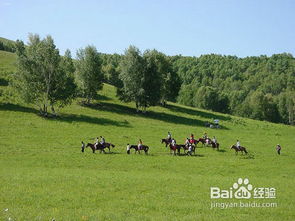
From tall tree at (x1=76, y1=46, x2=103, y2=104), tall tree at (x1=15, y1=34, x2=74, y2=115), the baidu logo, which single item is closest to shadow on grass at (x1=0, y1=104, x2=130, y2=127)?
tall tree at (x1=15, y1=34, x2=74, y2=115)

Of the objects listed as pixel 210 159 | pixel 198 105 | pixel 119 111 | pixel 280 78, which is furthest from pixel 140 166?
pixel 280 78

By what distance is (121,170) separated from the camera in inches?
1291

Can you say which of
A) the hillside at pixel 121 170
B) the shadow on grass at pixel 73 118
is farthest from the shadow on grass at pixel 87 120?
the hillside at pixel 121 170

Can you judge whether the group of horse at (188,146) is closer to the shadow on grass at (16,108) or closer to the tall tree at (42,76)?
the tall tree at (42,76)

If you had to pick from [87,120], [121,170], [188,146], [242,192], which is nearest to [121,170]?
[121,170]

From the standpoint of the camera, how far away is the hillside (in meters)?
18.9

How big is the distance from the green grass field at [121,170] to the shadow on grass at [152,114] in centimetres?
99

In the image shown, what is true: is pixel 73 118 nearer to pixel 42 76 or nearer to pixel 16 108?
pixel 42 76

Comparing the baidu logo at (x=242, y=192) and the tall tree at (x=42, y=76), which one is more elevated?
the tall tree at (x=42, y=76)

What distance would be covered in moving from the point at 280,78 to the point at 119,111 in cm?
13774

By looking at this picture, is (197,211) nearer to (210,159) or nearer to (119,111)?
(210,159)

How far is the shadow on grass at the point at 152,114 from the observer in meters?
71.5

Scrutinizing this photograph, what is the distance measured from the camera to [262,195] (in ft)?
75.7

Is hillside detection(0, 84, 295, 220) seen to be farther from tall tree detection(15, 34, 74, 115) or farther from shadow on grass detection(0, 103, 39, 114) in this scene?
tall tree detection(15, 34, 74, 115)
